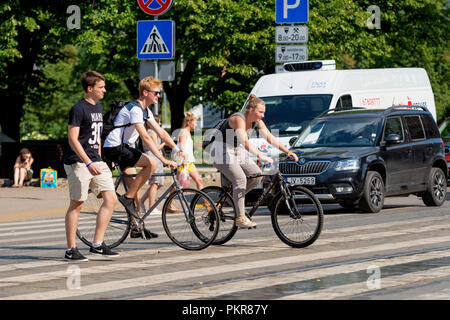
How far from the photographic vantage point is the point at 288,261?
952 cm

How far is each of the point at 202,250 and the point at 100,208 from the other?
1.33 metres

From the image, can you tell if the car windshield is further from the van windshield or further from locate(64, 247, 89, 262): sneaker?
locate(64, 247, 89, 262): sneaker

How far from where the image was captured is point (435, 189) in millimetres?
17266

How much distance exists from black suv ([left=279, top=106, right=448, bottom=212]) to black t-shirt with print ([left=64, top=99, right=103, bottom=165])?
6.19 metres

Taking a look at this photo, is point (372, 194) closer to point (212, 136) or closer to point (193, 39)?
point (212, 136)

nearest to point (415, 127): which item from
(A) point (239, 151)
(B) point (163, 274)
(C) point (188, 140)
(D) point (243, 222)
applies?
(C) point (188, 140)

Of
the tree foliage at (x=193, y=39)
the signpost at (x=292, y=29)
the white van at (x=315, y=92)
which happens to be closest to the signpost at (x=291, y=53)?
the signpost at (x=292, y=29)

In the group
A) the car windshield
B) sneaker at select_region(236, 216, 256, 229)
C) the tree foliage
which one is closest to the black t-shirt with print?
sneaker at select_region(236, 216, 256, 229)

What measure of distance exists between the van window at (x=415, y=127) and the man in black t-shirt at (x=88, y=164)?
27.9 ft

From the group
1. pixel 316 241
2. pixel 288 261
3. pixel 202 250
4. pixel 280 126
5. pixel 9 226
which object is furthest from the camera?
pixel 280 126

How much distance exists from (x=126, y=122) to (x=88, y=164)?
3.54ft

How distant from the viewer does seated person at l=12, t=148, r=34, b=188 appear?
23938 mm

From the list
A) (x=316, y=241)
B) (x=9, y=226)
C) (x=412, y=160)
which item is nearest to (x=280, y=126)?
(x=412, y=160)
